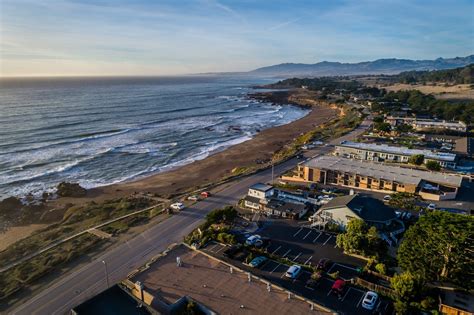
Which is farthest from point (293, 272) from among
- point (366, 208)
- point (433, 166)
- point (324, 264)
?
point (433, 166)

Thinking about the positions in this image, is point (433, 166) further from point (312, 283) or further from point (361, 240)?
point (312, 283)

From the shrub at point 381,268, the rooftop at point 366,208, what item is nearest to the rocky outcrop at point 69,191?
the rooftop at point 366,208

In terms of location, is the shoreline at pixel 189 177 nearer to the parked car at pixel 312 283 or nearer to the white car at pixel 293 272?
the white car at pixel 293 272

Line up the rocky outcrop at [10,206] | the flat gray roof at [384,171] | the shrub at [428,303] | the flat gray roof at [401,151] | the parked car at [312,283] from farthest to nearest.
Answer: the flat gray roof at [401,151] < the rocky outcrop at [10,206] < the flat gray roof at [384,171] < the parked car at [312,283] < the shrub at [428,303]

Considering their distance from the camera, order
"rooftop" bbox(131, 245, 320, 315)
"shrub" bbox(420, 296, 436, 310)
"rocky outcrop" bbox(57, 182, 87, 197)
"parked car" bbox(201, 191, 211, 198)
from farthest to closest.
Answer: "rocky outcrop" bbox(57, 182, 87, 197) → "parked car" bbox(201, 191, 211, 198) → "shrub" bbox(420, 296, 436, 310) → "rooftop" bbox(131, 245, 320, 315)

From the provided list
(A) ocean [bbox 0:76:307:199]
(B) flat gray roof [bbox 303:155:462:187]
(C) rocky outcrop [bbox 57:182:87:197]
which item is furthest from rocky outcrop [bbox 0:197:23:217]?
(B) flat gray roof [bbox 303:155:462:187]

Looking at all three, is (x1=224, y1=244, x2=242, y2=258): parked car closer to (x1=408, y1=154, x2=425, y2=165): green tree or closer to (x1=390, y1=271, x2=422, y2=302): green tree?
(x1=390, y1=271, x2=422, y2=302): green tree

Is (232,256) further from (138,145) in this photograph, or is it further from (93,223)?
(138,145)
